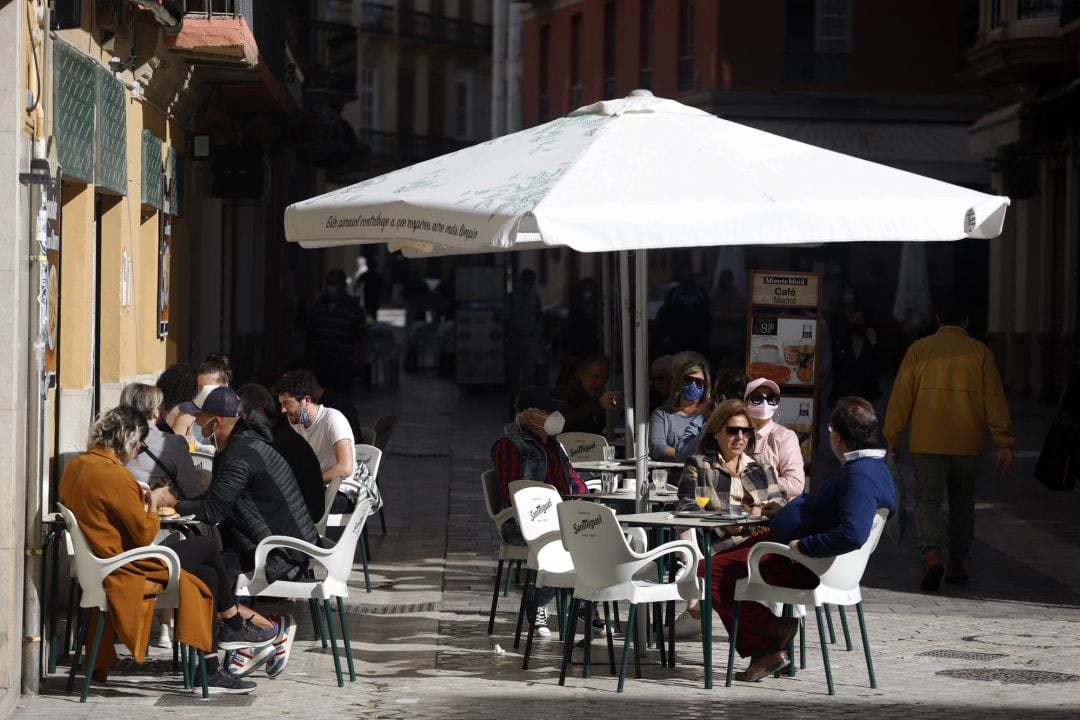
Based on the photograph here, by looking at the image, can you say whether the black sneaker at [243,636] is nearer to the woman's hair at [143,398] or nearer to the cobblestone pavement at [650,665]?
the cobblestone pavement at [650,665]

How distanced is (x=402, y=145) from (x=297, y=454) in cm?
5864

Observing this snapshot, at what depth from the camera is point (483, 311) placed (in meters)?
29.0

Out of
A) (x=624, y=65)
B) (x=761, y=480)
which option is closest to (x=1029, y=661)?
(x=761, y=480)

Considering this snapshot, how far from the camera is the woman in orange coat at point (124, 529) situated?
27.6 ft

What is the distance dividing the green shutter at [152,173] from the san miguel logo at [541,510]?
5.66m

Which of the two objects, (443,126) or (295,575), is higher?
(443,126)

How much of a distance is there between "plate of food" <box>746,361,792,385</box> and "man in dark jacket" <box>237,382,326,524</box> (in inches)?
176

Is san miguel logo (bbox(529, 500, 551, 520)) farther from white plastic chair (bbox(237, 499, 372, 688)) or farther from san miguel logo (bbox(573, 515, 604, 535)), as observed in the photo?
white plastic chair (bbox(237, 499, 372, 688))

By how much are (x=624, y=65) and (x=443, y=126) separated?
2787 centimetres

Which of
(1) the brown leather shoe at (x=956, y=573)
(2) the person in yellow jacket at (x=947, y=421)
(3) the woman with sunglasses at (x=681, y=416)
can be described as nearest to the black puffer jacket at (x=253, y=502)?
(3) the woman with sunglasses at (x=681, y=416)

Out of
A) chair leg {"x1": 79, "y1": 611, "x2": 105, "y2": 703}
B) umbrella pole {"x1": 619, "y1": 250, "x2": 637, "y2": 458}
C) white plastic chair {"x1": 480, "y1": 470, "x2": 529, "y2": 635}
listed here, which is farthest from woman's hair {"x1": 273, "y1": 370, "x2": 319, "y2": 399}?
chair leg {"x1": 79, "y1": 611, "x2": 105, "y2": 703}

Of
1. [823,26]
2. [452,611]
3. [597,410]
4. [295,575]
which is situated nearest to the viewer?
[295,575]

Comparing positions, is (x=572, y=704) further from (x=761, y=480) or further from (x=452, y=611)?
(x=452, y=611)

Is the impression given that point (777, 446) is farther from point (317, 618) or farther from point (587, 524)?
point (317, 618)
